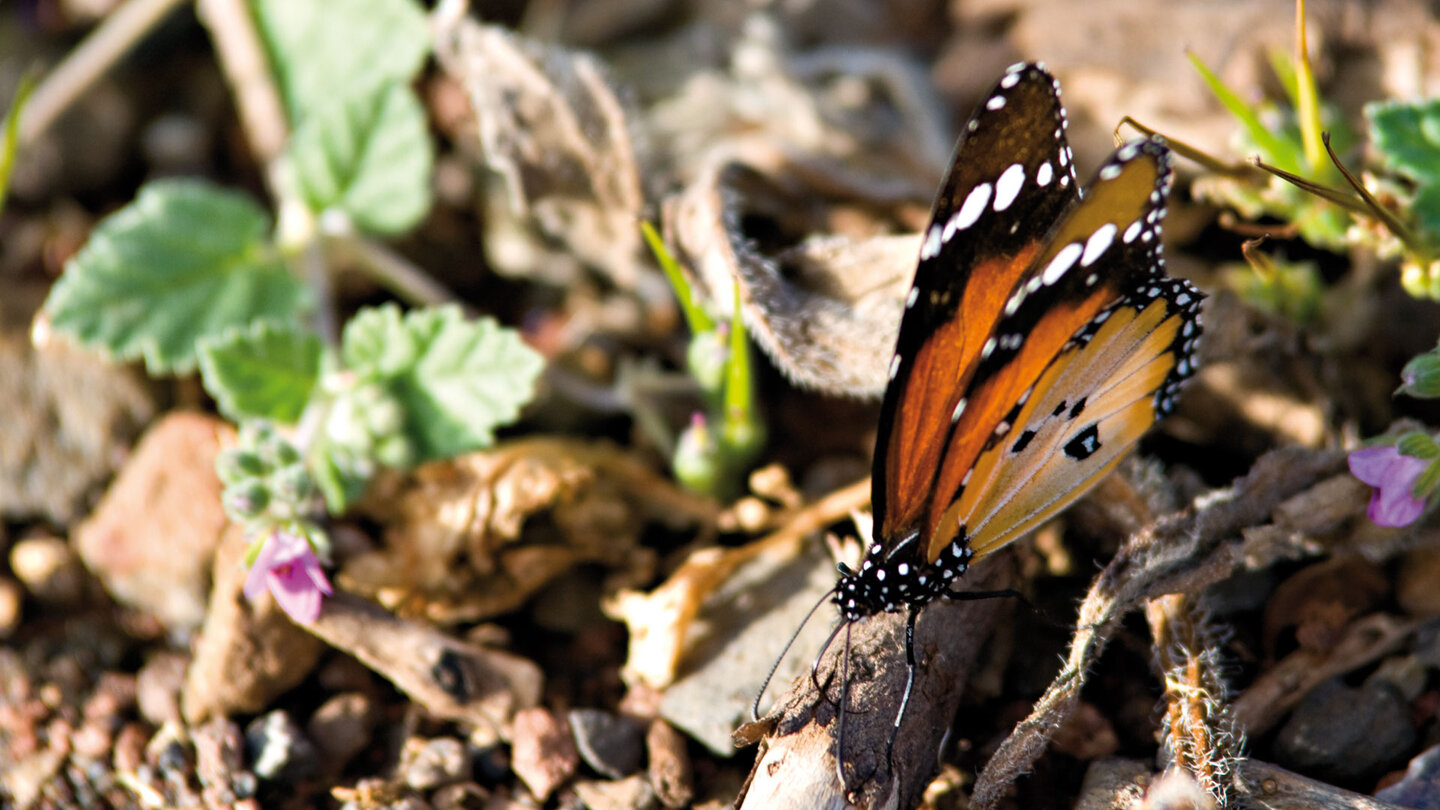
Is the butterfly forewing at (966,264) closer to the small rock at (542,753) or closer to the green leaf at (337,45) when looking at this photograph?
the small rock at (542,753)

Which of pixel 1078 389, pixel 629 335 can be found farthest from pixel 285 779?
pixel 1078 389

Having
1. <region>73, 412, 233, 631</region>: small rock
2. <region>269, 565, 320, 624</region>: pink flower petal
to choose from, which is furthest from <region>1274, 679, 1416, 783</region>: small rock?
<region>73, 412, 233, 631</region>: small rock

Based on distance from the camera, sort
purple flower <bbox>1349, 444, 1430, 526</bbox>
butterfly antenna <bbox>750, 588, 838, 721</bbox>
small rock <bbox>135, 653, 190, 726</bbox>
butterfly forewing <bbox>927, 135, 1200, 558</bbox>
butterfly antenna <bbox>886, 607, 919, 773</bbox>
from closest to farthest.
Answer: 1. butterfly forewing <bbox>927, 135, 1200, 558</bbox>
2. butterfly antenna <bbox>886, 607, 919, 773</bbox>
3. purple flower <bbox>1349, 444, 1430, 526</bbox>
4. butterfly antenna <bbox>750, 588, 838, 721</bbox>
5. small rock <bbox>135, 653, 190, 726</bbox>

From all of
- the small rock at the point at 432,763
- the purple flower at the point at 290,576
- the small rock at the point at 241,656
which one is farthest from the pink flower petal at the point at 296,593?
the small rock at the point at 432,763

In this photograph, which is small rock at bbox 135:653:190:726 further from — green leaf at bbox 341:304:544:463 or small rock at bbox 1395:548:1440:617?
small rock at bbox 1395:548:1440:617

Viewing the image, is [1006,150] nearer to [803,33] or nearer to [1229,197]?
[1229,197]

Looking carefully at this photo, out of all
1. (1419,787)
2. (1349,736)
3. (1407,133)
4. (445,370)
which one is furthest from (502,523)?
(1407,133)
